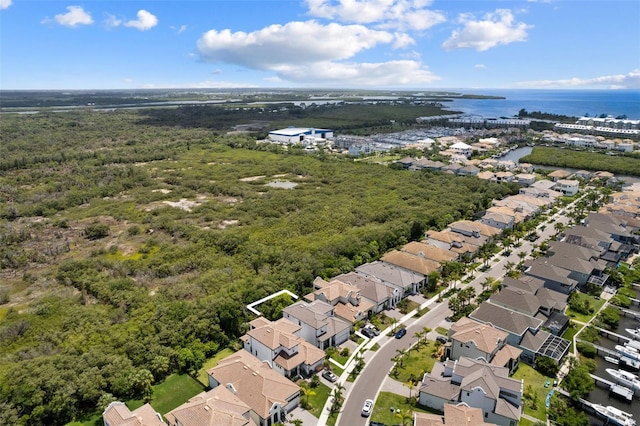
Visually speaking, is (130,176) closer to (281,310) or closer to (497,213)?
(281,310)

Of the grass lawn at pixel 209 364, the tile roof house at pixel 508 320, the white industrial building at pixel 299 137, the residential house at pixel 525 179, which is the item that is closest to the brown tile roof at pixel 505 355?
the tile roof house at pixel 508 320

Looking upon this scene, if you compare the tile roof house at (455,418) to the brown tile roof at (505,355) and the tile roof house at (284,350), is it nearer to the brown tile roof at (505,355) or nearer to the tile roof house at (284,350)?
the brown tile roof at (505,355)

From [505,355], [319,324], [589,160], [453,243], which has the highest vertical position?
[589,160]

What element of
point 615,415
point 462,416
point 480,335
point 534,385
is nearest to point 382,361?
point 480,335

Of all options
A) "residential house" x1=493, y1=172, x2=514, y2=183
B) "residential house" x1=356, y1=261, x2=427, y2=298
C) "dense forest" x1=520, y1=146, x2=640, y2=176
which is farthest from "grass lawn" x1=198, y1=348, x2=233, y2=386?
"dense forest" x1=520, y1=146, x2=640, y2=176

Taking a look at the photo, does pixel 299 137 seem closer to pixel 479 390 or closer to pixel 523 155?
pixel 523 155

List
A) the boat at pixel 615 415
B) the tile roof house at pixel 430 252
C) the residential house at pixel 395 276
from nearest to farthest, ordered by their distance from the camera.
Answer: the boat at pixel 615 415, the residential house at pixel 395 276, the tile roof house at pixel 430 252
